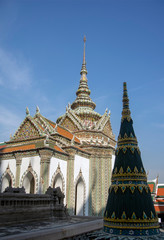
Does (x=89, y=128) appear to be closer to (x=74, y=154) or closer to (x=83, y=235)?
(x=74, y=154)

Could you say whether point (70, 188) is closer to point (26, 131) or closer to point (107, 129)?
point (26, 131)

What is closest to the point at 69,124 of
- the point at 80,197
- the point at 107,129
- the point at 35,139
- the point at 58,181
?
the point at 107,129

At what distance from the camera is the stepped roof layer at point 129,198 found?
4.36 metres

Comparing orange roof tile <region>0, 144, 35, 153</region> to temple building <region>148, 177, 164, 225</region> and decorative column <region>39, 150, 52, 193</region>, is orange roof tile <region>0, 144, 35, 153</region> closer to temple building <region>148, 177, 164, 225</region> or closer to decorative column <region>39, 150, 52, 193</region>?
decorative column <region>39, 150, 52, 193</region>

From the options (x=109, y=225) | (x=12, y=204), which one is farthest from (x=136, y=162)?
(x=12, y=204)

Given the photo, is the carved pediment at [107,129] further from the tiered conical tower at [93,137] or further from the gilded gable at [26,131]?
the gilded gable at [26,131]

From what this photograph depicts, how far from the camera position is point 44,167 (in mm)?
16797

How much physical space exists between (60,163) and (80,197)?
13.8ft

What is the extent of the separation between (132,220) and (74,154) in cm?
1533

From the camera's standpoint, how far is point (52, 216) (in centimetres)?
1189

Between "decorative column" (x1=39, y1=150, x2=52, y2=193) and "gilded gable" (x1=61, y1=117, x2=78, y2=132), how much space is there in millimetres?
9143

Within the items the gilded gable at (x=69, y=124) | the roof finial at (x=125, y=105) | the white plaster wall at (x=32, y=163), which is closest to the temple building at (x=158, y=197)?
the gilded gable at (x=69, y=124)

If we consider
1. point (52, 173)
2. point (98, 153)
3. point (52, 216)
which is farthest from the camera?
point (98, 153)

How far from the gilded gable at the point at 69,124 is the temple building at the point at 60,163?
0.16 meters
